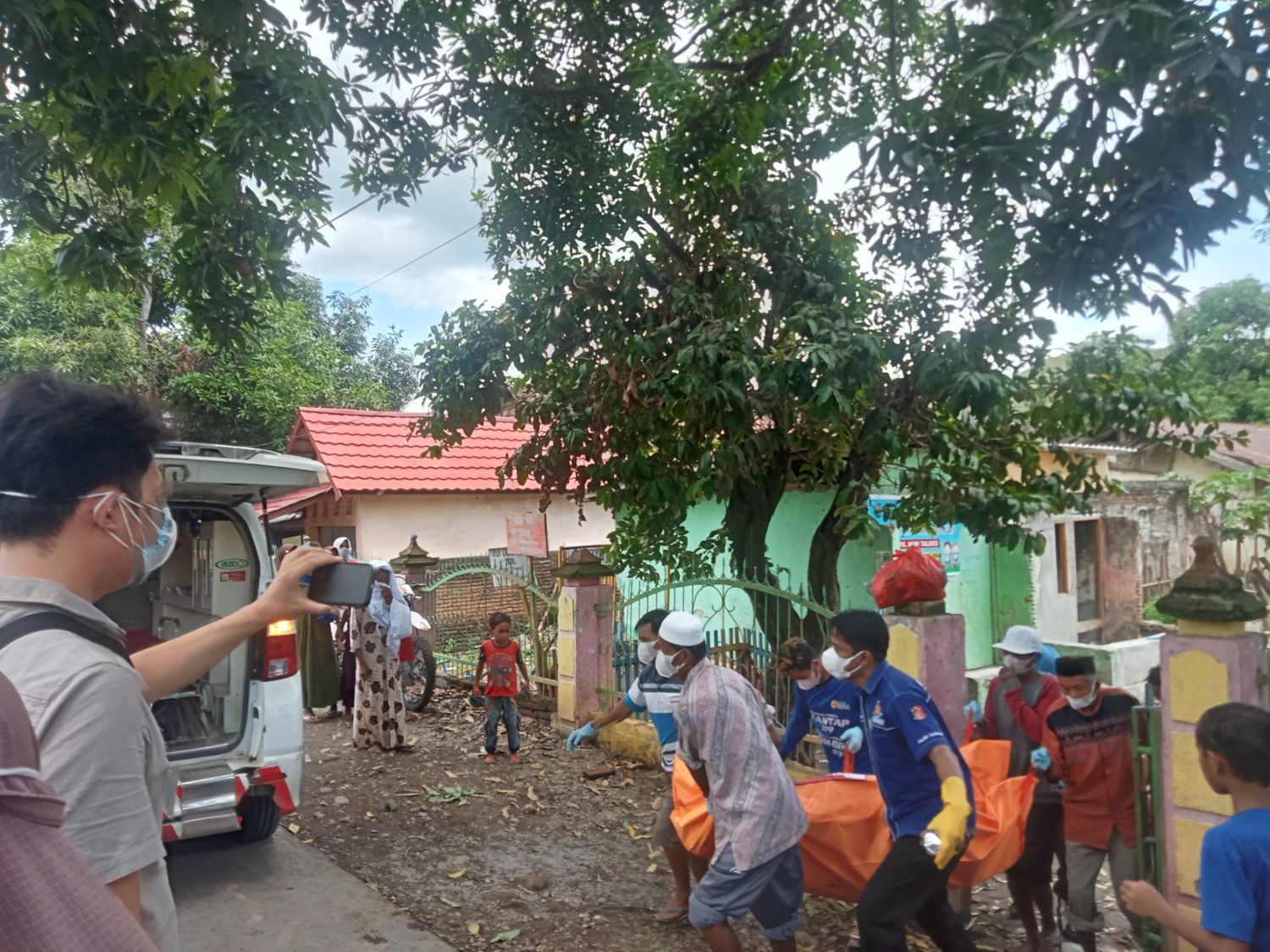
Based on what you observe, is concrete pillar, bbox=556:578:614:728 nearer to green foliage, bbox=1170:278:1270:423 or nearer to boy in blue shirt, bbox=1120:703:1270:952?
boy in blue shirt, bbox=1120:703:1270:952

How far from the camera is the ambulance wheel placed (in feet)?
18.8

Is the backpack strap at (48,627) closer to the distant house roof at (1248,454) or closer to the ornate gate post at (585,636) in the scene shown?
the ornate gate post at (585,636)

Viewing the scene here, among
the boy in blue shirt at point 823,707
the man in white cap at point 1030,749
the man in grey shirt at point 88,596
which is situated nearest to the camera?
the man in grey shirt at point 88,596

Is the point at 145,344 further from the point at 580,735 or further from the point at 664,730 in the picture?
the point at 664,730

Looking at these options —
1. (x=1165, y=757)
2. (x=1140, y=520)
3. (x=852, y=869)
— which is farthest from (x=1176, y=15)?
(x=1140, y=520)

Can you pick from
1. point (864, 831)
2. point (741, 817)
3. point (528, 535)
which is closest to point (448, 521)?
point (528, 535)

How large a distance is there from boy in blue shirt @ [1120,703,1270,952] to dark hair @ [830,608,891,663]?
49.9 inches

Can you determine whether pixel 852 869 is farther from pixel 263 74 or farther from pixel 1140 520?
pixel 1140 520

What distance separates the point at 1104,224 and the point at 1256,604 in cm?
171

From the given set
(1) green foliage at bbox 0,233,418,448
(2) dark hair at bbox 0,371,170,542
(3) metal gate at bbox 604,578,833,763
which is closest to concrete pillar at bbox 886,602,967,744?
(3) metal gate at bbox 604,578,833,763

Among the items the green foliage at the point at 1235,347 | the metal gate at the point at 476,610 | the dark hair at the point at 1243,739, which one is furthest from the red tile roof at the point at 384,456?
the green foliage at the point at 1235,347

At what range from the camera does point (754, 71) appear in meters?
6.79

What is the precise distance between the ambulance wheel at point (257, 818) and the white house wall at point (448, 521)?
312 inches

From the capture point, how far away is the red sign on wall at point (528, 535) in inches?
407
